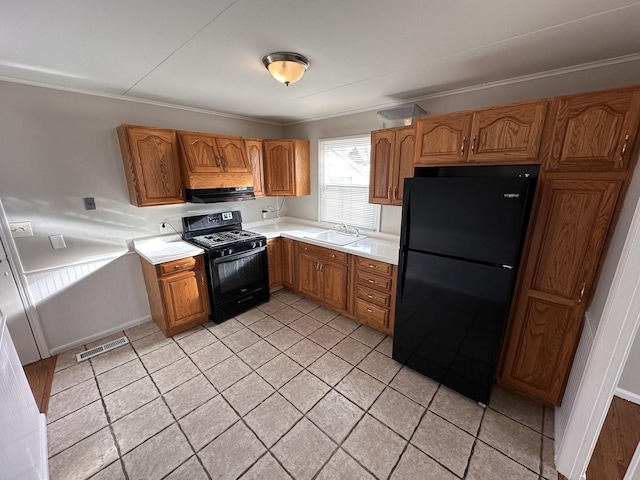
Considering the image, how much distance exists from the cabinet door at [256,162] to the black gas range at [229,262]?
49 cm

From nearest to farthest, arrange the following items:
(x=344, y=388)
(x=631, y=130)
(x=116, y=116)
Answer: (x=631, y=130) → (x=344, y=388) → (x=116, y=116)

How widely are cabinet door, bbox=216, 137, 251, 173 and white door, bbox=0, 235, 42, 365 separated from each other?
1958 millimetres

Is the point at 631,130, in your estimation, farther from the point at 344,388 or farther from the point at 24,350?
the point at 24,350

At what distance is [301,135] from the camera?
371 centimetres

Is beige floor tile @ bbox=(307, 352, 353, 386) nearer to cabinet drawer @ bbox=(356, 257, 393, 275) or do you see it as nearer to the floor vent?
cabinet drawer @ bbox=(356, 257, 393, 275)

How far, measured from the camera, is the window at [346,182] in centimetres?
314

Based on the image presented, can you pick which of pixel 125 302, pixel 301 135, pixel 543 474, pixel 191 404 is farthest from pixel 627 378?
pixel 125 302

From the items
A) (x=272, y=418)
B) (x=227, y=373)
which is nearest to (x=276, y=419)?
(x=272, y=418)

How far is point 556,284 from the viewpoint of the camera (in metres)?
1.70

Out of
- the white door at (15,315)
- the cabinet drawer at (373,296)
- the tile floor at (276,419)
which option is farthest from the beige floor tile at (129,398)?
the cabinet drawer at (373,296)

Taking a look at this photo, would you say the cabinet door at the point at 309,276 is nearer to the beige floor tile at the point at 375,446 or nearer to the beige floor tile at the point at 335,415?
the beige floor tile at the point at 335,415

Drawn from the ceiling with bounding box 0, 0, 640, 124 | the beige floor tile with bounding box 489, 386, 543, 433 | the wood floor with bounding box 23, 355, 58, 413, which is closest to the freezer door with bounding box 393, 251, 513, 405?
the beige floor tile with bounding box 489, 386, 543, 433

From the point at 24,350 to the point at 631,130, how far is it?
4.58 meters

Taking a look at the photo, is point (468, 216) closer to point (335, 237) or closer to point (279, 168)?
point (335, 237)
